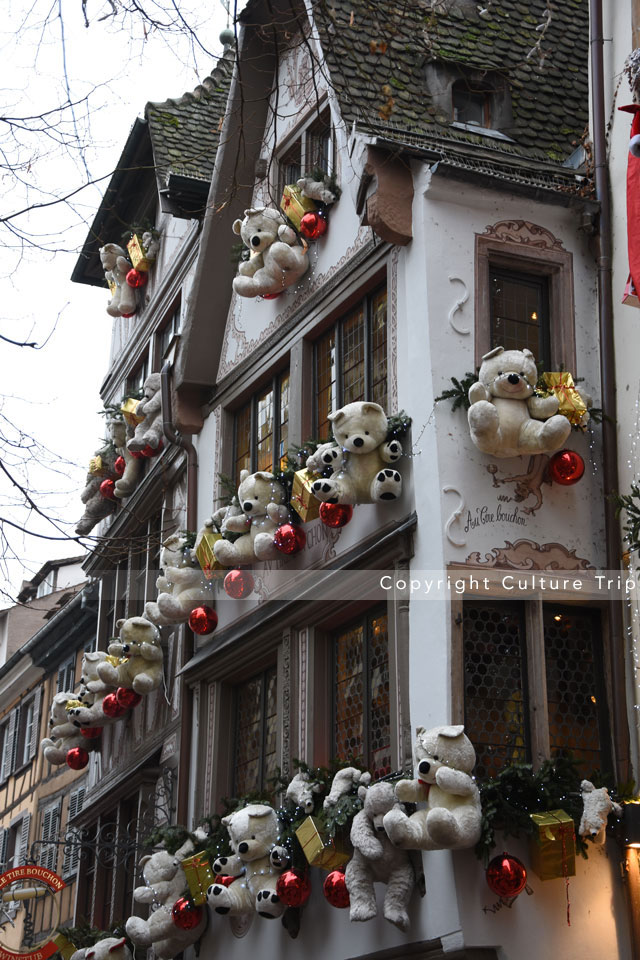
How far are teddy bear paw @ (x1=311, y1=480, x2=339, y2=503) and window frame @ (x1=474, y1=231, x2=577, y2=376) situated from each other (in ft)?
5.93

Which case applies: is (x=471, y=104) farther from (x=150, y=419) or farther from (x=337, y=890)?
(x=337, y=890)

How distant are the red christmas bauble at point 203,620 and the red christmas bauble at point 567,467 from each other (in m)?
4.84

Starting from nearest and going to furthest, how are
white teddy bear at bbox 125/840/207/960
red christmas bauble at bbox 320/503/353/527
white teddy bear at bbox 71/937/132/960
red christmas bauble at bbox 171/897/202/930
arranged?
red christmas bauble at bbox 320/503/353/527, red christmas bauble at bbox 171/897/202/930, white teddy bear at bbox 125/840/207/960, white teddy bear at bbox 71/937/132/960

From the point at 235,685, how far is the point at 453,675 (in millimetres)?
4962

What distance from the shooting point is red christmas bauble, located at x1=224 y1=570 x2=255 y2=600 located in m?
14.9

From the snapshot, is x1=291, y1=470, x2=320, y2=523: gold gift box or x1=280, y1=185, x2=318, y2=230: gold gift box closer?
x1=291, y1=470, x2=320, y2=523: gold gift box

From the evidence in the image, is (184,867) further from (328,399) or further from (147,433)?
(147,433)

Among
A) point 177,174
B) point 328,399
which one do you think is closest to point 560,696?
point 328,399

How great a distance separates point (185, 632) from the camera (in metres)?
16.7

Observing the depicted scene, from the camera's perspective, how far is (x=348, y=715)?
13.2m

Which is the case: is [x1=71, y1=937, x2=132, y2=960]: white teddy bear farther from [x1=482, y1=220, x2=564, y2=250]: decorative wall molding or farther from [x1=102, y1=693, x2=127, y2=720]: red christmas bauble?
[x1=482, y1=220, x2=564, y2=250]: decorative wall molding

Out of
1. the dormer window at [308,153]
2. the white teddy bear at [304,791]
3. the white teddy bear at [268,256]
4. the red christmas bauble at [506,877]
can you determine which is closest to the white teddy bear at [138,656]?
the white teddy bear at [268,256]

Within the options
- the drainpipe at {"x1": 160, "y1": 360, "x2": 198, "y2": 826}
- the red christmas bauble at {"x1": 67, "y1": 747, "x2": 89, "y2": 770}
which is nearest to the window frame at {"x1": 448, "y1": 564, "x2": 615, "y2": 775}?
the drainpipe at {"x1": 160, "y1": 360, "x2": 198, "y2": 826}

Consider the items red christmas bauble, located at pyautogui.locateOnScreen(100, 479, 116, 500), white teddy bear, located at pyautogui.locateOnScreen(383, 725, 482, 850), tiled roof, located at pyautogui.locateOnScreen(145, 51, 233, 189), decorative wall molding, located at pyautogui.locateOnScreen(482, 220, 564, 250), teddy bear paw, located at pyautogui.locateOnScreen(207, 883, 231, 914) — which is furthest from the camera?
red christmas bauble, located at pyautogui.locateOnScreen(100, 479, 116, 500)
